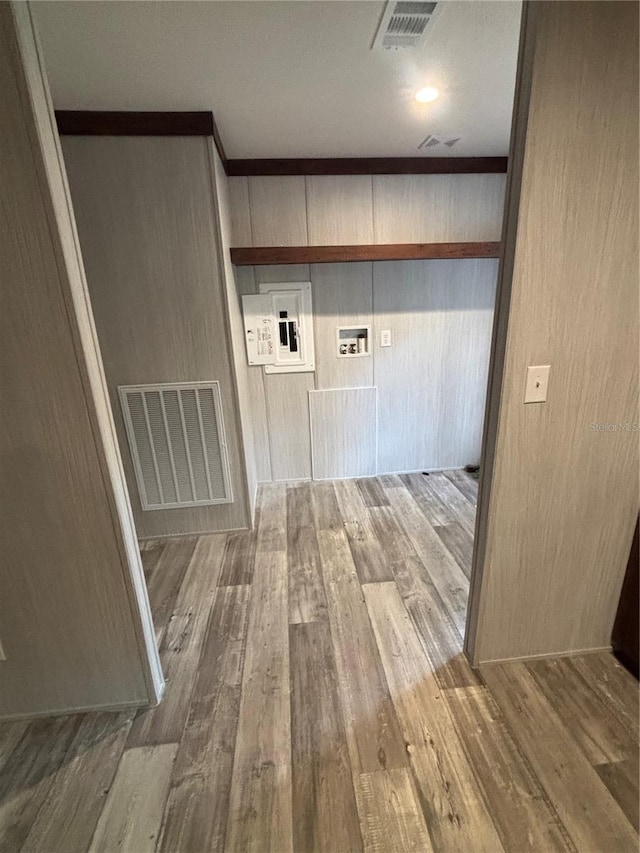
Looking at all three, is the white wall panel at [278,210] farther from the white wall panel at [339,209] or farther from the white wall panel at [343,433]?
the white wall panel at [343,433]

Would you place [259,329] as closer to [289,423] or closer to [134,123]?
[289,423]

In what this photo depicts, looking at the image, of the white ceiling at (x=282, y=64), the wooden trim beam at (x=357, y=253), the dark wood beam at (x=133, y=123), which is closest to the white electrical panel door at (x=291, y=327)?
the wooden trim beam at (x=357, y=253)

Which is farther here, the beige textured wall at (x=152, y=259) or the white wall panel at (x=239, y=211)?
the white wall panel at (x=239, y=211)

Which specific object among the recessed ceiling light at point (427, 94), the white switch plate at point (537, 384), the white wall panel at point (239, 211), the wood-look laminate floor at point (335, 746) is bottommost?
the wood-look laminate floor at point (335, 746)

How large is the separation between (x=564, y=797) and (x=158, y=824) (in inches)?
48.4

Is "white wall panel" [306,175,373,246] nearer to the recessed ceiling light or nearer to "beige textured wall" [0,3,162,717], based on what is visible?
the recessed ceiling light

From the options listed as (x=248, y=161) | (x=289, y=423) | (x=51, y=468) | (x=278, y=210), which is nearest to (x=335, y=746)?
(x=51, y=468)

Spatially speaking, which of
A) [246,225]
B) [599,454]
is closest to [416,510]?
[599,454]

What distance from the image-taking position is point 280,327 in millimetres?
2930

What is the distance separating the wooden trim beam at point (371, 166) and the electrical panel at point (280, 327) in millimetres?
743

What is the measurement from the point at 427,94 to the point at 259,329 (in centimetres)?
170

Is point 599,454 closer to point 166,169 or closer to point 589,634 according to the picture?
point 589,634

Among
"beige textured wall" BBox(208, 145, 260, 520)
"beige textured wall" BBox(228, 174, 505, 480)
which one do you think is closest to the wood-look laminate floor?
"beige textured wall" BBox(208, 145, 260, 520)

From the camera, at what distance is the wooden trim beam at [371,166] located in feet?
8.52
